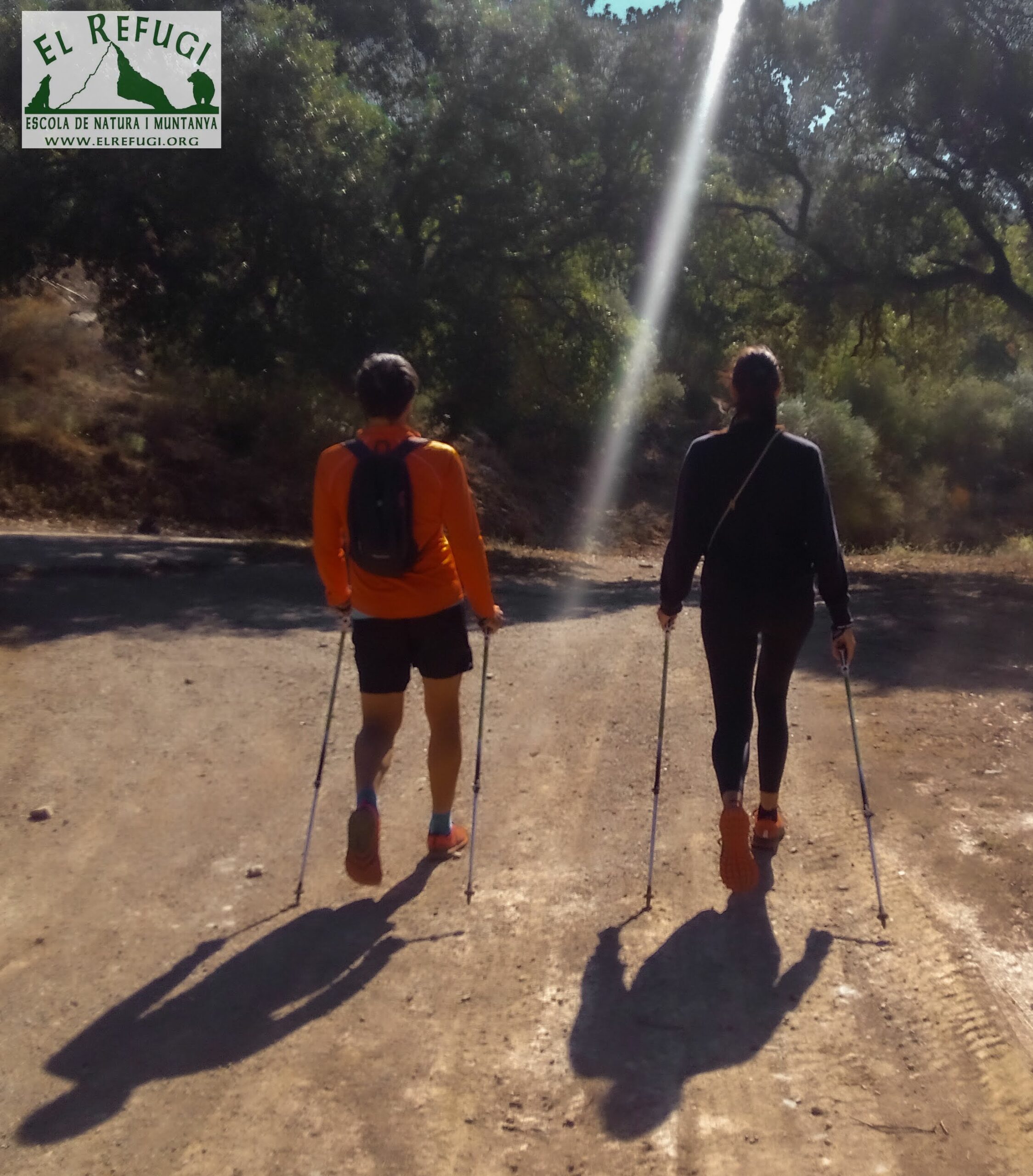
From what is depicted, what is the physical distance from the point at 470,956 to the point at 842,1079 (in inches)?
52.1

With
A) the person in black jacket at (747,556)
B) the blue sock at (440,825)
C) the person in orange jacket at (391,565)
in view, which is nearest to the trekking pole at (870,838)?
the person in black jacket at (747,556)

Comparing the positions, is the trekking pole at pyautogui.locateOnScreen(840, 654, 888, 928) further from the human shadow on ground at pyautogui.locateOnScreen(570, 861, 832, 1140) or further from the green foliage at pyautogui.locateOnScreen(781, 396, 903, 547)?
the green foliage at pyautogui.locateOnScreen(781, 396, 903, 547)

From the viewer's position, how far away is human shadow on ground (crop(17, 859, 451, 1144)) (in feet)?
10.9

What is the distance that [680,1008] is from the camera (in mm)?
3732

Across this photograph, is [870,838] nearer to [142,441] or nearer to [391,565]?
[391,565]

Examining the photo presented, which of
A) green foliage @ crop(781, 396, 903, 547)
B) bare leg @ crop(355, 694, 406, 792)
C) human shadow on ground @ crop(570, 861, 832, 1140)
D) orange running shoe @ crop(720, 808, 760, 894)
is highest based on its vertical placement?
bare leg @ crop(355, 694, 406, 792)

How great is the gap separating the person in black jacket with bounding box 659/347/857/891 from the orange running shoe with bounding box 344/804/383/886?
1253 mm

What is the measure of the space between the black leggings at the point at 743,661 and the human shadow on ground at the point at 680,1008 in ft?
1.86

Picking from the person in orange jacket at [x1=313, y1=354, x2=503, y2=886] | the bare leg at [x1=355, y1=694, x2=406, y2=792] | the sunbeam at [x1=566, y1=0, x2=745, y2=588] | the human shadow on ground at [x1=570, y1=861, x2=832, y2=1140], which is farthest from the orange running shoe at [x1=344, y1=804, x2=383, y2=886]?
the sunbeam at [x1=566, y1=0, x2=745, y2=588]

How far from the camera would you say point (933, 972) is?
3.93 meters

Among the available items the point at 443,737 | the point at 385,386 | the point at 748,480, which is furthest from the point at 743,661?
the point at 385,386

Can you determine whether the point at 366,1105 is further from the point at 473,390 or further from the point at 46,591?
the point at 473,390

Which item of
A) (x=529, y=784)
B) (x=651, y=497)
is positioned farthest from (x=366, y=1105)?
(x=651, y=497)

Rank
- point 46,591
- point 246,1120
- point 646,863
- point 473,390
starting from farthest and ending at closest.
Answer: point 473,390, point 46,591, point 646,863, point 246,1120
